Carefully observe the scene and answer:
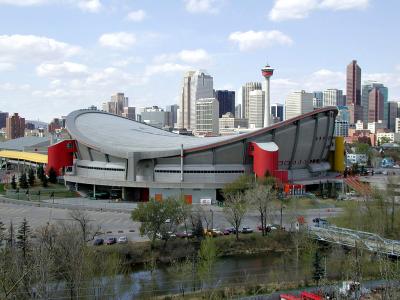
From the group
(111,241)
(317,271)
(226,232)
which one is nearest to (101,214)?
(111,241)

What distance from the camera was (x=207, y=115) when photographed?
17088cm

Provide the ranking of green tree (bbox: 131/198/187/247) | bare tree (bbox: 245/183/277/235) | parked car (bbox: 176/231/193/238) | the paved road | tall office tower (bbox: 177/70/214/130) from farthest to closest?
tall office tower (bbox: 177/70/214/130), the paved road, bare tree (bbox: 245/183/277/235), parked car (bbox: 176/231/193/238), green tree (bbox: 131/198/187/247)

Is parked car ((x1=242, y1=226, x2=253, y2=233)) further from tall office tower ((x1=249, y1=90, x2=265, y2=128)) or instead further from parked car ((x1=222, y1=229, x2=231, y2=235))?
tall office tower ((x1=249, y1=90, x2=265, y2=128))

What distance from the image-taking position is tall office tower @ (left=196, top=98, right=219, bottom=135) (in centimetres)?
16975

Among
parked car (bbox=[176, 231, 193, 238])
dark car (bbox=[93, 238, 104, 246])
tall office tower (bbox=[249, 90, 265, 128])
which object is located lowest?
dark car (bbox=[93, 238, 104, 246])

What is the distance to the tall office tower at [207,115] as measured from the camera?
557ft

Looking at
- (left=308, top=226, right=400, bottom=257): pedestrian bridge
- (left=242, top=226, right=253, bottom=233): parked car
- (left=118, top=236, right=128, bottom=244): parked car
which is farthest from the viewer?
(left=242, top=226, right=253, bottom=233): parked car

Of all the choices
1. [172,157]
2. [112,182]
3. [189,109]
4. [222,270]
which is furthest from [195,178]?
[189,109]

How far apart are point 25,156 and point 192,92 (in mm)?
112607

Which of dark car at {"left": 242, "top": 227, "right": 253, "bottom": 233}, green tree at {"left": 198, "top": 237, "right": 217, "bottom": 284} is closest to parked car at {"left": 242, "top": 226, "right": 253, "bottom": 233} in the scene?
dark car at {"left": 242, "top": 227, "right": 253, "bottom": 233}

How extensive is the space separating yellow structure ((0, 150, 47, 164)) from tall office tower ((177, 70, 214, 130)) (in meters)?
103

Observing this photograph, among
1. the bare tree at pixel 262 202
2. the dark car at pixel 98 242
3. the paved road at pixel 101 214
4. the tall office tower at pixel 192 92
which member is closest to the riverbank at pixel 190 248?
the dark car at pixel 98 242

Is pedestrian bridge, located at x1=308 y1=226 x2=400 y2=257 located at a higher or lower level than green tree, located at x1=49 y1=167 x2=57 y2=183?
lower

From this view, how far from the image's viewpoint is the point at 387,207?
3762cm
